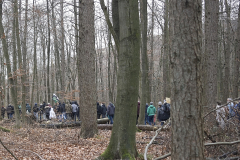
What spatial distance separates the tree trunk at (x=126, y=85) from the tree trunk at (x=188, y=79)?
2529mm

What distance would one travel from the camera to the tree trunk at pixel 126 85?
16.8 feet

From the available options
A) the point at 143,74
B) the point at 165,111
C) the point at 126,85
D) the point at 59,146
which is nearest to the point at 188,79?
the point at 126,85

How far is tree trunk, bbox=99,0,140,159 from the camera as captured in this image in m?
5.12

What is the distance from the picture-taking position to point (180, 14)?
2605 mm

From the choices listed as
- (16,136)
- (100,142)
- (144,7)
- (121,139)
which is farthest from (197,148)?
(144,7)

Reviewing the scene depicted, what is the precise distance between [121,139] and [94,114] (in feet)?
14.4

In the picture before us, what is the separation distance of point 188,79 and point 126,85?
2.63 m

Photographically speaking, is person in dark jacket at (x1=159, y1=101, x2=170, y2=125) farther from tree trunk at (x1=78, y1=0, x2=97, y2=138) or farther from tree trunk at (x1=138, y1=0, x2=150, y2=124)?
tree trunk at (x1=78, y1=0, x2=97, y2=138)

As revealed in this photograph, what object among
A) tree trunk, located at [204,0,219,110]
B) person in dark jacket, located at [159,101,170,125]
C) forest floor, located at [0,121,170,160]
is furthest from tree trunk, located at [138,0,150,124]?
tree trunk, located at [204,0,219,110]

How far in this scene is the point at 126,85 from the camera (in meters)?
5.11

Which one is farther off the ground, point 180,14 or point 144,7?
point 144,7

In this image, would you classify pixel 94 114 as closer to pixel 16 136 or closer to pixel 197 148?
pixel 16 136

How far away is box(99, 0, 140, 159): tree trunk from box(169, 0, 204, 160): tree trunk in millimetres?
2529

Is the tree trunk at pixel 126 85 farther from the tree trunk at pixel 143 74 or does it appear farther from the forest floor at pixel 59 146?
the tree trunk at pixel 143 74
